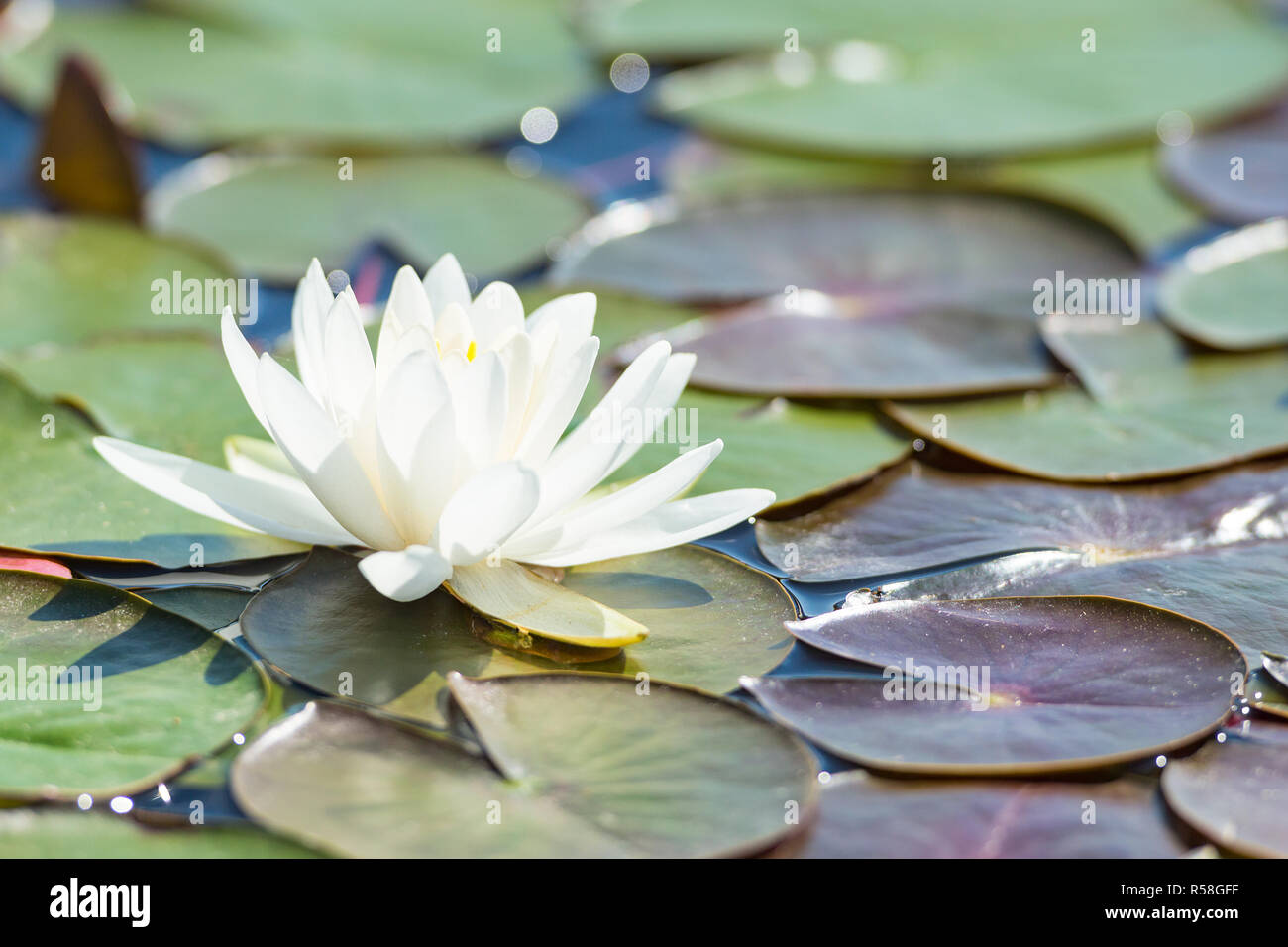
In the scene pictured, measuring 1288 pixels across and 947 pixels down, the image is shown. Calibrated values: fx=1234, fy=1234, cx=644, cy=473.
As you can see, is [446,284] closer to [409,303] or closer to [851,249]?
[409,303]

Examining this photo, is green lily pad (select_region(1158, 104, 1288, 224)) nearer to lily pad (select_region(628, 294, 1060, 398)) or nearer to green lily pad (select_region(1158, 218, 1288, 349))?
green lily pad (select_region(1158, 218, 1288, 349))

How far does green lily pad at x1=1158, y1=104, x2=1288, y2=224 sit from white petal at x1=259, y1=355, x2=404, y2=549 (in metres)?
3.12

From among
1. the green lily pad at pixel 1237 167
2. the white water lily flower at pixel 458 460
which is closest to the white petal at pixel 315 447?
the white water lily flower at pixel 458 460

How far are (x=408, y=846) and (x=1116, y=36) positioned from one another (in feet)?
15.0

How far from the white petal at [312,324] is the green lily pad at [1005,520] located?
895 mm

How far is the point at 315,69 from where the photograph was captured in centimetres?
454

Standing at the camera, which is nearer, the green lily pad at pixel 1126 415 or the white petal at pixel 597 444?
the white petal at pixel 597 444

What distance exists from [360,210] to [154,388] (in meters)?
1.20

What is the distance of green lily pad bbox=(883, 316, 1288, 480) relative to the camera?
2699mm

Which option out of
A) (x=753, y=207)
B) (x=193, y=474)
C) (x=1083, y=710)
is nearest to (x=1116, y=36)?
(x=753, y=207)

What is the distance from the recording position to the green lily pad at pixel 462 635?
6.44ft

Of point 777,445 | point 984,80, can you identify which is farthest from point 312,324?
point 984,80

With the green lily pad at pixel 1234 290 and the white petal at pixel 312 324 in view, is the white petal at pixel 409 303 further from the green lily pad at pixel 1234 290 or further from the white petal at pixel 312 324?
the green lily pad at pixel 1234 290

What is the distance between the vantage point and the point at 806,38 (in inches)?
192
